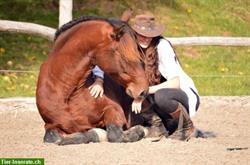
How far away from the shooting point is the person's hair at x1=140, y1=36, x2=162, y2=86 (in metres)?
6.41

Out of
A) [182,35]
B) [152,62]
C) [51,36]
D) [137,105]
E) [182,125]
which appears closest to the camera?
[137,105]

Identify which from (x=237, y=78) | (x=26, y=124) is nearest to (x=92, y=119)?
(x=26, y=124)

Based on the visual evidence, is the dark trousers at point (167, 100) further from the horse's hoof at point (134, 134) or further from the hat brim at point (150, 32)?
the hat brim at point (150, 32)

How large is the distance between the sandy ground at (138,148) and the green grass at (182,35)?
2.47 metres

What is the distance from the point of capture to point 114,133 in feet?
20.9

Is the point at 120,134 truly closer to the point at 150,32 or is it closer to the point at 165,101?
the point at 165,101

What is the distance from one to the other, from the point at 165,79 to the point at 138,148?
31.1 inches

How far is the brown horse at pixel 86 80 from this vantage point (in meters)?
6.07

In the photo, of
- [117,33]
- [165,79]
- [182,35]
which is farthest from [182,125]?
[182,35]

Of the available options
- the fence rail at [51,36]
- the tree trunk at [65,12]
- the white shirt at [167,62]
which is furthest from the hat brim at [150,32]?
the tree trunk at [65,12]

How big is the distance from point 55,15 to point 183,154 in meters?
8.20

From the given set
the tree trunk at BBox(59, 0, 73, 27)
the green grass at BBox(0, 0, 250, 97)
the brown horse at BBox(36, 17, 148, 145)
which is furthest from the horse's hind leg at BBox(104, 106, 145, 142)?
the green grass at BBox(0, 0, 250, 97)

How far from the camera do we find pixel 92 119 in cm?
645

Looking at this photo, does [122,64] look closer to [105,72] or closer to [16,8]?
[105,72]
